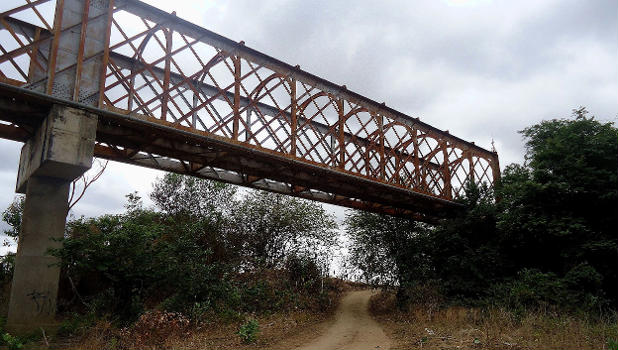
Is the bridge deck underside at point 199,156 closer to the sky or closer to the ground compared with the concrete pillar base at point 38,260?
closer to the sky

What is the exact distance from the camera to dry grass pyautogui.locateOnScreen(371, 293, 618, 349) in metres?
11.4

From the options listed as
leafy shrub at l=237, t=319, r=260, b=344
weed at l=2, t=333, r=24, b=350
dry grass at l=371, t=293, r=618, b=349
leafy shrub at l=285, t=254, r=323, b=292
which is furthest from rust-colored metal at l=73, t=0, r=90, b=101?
leafy shrub at l=285, t=254, r=323, b=292

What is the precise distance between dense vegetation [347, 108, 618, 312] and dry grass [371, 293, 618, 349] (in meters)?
2.11

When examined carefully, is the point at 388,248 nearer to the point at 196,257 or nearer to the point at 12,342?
the point at 196,257

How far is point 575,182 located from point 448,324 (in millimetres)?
8093

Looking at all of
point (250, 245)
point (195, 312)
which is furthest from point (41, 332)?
point (250, 245)

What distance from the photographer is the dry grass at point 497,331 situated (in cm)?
1138

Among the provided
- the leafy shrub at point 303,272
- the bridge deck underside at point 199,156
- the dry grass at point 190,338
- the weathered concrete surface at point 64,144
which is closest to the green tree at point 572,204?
the bridge deck underside at point 199,156

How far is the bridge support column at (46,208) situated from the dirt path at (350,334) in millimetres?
6621

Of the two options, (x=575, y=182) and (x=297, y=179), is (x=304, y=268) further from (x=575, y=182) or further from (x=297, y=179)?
(x=575, y=182)

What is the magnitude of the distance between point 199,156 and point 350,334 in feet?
27.4

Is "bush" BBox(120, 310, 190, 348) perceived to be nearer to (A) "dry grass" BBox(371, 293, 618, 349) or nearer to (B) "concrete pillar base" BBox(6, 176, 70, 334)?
(B) "concrete pillar base" BBox(6, 176, 70, 334)

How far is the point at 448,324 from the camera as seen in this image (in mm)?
15297

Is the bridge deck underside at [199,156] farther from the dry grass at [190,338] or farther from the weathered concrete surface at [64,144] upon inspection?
the dry grass at [190,338]
